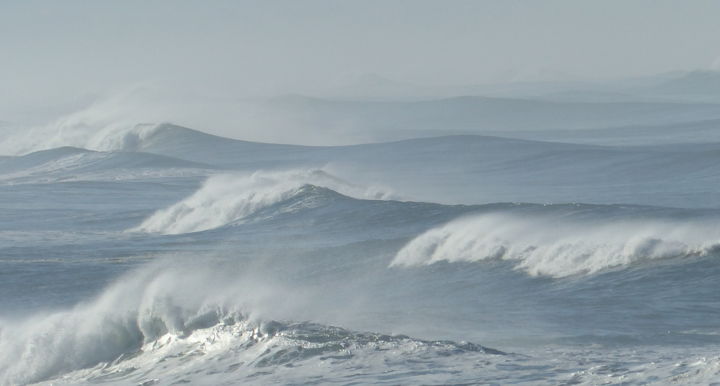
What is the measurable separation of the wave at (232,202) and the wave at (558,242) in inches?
220

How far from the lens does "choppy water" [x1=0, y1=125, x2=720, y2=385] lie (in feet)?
30.0

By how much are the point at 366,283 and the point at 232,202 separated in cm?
909

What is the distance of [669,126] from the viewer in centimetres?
4631

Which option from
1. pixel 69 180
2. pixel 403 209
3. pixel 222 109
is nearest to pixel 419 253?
pixel 403 209

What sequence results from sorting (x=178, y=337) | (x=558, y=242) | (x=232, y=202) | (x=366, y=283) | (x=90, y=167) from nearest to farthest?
(x=178, y=337) → (x=366, y=283) → (x=558, y=242) → (x=232, y=202) → (x=90, y=167)

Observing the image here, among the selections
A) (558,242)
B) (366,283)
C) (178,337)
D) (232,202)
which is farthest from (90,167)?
(178,337)

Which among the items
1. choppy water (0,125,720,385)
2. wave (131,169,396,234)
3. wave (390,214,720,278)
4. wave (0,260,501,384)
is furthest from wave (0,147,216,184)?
wave (0,260,501,384)

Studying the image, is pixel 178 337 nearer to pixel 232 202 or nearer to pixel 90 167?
pixel 232 202

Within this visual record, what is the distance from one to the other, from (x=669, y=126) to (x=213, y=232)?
30.5m

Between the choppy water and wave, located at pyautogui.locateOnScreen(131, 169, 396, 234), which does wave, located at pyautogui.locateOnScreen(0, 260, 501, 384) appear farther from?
wave, located at pyautogui.locateOnScreen(131, 169, 396, 234)

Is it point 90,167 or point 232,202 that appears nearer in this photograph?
point 232,202

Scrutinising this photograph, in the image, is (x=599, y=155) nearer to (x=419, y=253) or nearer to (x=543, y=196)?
(x=543, y=196)

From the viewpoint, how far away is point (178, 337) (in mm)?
10711

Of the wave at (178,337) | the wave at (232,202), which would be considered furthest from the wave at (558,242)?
the wave at (232,202)
